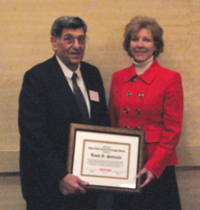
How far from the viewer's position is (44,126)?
5.62 ft

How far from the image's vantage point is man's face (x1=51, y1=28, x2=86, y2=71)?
5.95 ft

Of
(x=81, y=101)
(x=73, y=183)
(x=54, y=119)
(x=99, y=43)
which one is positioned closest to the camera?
(x=73, y=183)

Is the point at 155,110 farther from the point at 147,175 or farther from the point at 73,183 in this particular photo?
the point at 73,183

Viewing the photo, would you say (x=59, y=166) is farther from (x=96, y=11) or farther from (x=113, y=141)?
(x=96, y=11)

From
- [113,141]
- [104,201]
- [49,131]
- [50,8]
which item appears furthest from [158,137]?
[50,8]

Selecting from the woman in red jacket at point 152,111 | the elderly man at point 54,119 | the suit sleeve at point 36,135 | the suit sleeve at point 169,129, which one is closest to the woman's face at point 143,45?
the woman in red jacket at point 152,111

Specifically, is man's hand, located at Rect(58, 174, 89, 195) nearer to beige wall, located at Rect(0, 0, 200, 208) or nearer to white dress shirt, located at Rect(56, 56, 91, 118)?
white dress shirt, located at Rect(56, 56, 91, 118)

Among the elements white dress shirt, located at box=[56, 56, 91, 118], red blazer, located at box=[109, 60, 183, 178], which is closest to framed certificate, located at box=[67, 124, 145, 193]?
red blazer, located at box=[109, 60, 183, 178]

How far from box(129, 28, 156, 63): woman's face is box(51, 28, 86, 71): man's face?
0.35 meters

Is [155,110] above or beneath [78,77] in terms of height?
beneath

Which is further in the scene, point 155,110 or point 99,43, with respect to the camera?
point 99,43

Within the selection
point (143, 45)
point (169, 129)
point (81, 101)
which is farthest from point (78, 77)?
point (169, 129)

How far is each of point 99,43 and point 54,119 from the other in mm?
877

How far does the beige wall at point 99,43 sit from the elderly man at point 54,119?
1.48 ft
